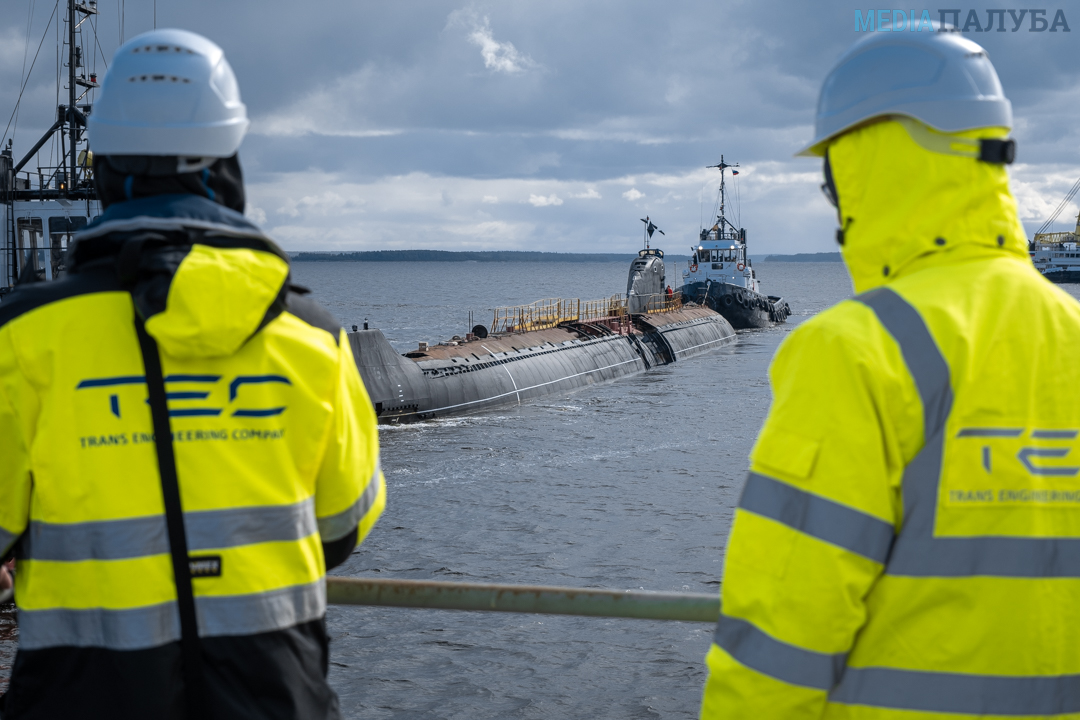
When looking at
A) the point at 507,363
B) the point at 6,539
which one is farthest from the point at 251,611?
the point at 507,363

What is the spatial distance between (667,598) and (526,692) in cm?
1021

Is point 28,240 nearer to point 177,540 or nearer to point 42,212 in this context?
point 42,212

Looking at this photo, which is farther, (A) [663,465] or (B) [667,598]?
(A) [663,465]

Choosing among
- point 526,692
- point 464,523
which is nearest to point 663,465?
point 464,523

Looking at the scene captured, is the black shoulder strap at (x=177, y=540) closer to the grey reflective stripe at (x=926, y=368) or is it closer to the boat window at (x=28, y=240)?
the grey reflective stripe at (x=926, y=368)

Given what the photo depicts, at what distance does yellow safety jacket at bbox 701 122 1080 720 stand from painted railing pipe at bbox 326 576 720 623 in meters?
0.81

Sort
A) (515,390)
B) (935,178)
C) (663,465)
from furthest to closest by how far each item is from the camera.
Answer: (515,390)
(663,465)
(935,178)

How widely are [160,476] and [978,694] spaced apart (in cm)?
193

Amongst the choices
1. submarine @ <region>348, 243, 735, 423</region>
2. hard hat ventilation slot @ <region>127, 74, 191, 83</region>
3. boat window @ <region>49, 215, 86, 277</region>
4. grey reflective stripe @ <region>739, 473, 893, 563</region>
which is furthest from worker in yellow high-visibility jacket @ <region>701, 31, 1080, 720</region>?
boat window @ <region>49, 215, 86, 277</region>

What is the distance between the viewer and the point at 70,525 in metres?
2.21

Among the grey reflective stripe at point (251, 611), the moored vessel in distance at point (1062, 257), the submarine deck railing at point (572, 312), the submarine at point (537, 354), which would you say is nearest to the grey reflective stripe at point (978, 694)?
the grey reflective stripe at point (251, 611)

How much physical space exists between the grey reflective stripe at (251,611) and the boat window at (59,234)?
80.2 feet

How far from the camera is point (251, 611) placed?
2.24 m

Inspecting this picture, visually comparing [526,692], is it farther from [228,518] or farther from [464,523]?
[228,518]
